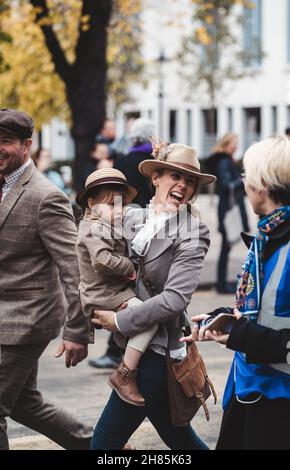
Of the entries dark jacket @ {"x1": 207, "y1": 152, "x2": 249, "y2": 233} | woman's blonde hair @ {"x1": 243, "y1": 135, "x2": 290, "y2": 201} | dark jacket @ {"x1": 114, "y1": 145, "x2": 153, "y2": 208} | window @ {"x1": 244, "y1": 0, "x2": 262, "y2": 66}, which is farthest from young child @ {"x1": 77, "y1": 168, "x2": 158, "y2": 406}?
window @ {"x1": 244, "y1": 0, "x2": 262, "y2": 66}

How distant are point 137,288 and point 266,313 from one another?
975 millimetres

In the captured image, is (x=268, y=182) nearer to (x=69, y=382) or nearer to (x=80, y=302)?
(x=80, y=302)

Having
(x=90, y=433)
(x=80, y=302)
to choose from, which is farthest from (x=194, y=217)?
(x=90, y=433)

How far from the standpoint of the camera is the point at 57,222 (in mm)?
4645

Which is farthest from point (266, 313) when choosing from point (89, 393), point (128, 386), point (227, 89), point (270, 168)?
point (227, 89)

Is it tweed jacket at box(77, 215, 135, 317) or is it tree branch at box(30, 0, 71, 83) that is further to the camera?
tree branch at box(30, 0, 71, 83)

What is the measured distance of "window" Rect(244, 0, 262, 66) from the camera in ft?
134

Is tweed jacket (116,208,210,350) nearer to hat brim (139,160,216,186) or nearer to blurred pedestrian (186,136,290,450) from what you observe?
hat brim (139,160,216,186)

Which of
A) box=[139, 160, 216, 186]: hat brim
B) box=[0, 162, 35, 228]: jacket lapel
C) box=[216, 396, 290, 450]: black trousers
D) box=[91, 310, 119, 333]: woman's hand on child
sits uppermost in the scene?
box=[139, 160, 216, 186]: hat brim

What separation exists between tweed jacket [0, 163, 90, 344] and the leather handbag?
0.44 meters

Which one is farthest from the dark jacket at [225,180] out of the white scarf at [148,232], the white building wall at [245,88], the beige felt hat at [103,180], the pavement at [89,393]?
the white building wall at [245,88]

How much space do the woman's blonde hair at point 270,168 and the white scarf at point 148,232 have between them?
0.77 meters

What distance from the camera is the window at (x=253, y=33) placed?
1607 inches

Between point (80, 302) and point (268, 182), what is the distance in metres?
1.32
